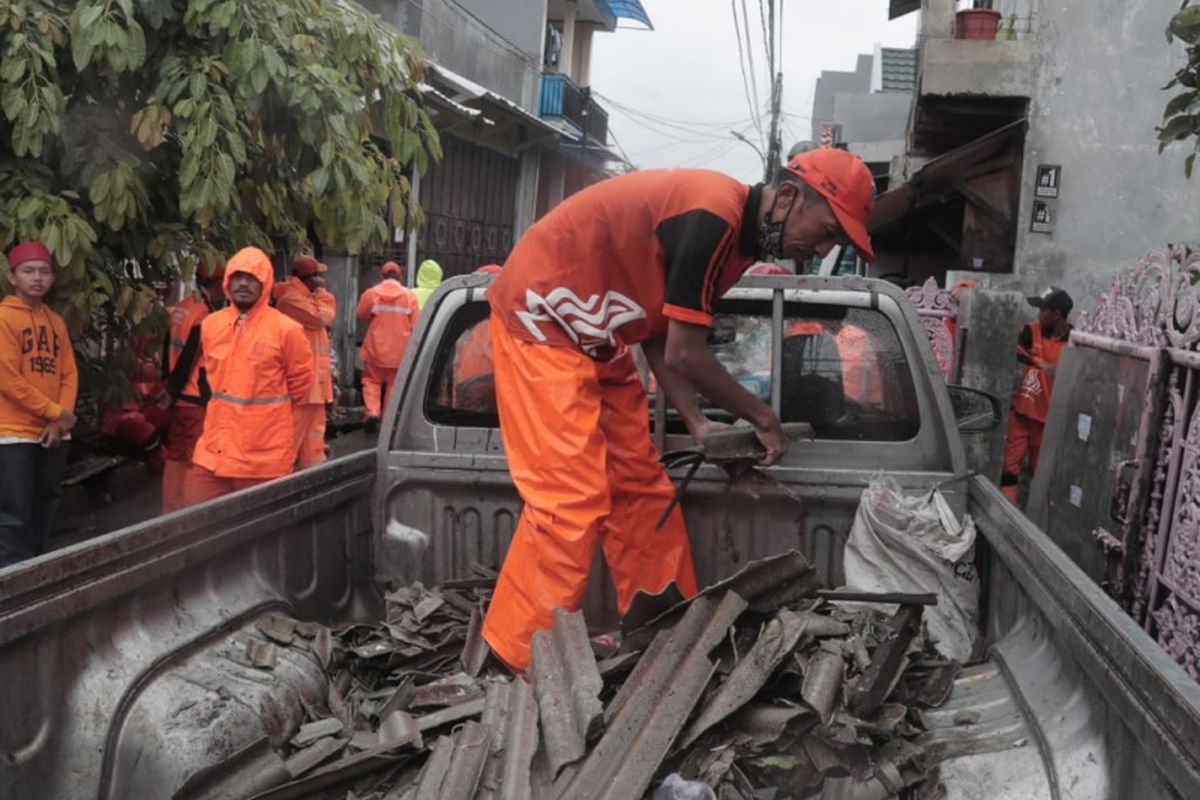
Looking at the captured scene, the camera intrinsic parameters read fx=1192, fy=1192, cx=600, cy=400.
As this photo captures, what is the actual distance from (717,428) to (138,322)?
372 centimetres

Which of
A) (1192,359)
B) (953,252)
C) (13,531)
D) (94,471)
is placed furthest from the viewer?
(953,252)

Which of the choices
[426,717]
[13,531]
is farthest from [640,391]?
[13,531]

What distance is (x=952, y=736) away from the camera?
270 cm

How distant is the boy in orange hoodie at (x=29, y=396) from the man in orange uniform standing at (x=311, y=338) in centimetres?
116

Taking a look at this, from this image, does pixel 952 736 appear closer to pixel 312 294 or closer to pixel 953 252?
pixel 312 294

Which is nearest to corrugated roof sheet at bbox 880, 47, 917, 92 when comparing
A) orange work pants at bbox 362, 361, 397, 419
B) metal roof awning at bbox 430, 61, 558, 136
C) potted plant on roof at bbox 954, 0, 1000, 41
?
metal roof awning at bbox 430, 61, 558, 136

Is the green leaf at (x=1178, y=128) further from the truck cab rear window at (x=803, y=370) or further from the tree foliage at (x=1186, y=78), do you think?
the truck cab rear window at (x=803, y=370)

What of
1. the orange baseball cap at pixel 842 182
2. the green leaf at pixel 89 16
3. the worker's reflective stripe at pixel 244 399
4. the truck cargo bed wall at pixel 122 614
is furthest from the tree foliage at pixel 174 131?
the orange baseball cap at pixel 842 182

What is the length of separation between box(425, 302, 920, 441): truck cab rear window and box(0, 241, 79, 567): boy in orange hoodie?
236 centimetres

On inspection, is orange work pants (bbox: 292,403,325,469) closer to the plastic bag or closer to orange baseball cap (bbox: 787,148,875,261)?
the plastic bag

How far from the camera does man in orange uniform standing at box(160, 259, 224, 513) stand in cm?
617

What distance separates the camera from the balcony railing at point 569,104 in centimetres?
2703

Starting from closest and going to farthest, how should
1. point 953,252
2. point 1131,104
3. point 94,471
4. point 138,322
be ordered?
1. point 138,322
2. point 94,471
3. point 1131,104
4. point 953,252

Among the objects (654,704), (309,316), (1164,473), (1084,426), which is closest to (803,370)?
(654,704)
